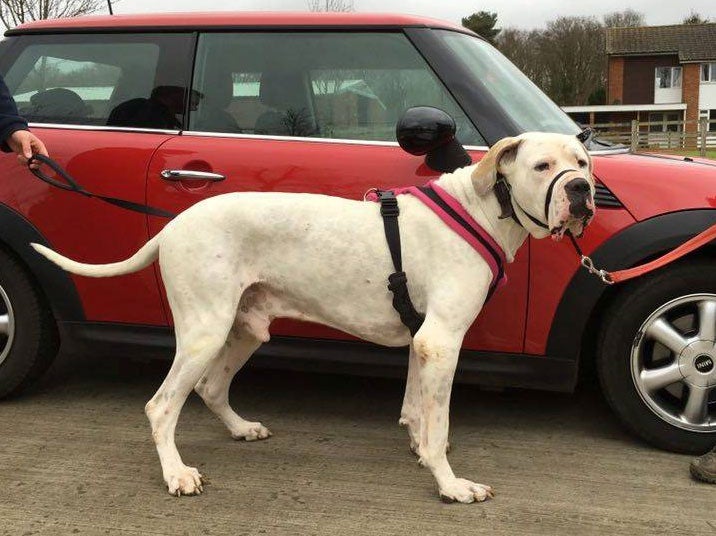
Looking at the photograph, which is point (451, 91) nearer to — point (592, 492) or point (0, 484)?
point (592, 492)

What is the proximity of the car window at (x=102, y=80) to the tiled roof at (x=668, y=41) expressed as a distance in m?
54.1

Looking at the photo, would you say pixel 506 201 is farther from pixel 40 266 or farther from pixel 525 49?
pixel 525 49

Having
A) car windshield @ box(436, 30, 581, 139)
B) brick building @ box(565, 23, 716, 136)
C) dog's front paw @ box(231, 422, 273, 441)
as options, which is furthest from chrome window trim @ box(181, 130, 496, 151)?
brick building @ box(565, 23, 716, 136)

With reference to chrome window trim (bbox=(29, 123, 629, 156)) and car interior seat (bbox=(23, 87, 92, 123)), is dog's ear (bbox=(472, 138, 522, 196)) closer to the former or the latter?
chrome window trim (bbox=(29, 123, 629, 156))

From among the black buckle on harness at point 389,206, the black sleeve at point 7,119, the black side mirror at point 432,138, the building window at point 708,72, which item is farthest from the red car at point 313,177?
the building window at point 708,72

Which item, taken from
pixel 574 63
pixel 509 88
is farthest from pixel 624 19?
pixel 509 88

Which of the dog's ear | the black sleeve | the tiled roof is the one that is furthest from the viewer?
the tiled roof

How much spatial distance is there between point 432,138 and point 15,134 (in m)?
1.92

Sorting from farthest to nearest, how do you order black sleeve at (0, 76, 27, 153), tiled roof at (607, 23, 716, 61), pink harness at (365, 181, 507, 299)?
tiled roof at (607, 23, 716, 61) < black sleeve at (0, 76, 27, 153) < pink harness at (365, 181, 507, 299)

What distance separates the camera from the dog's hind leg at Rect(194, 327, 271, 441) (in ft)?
11.0

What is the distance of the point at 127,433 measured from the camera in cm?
354

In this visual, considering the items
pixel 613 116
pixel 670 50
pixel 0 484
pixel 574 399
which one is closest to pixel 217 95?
pixel 0 484

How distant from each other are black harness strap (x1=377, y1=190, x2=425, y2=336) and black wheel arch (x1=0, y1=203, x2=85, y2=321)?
1.75 m

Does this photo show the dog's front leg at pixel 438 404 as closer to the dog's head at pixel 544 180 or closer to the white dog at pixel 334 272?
the white dog at pixel 334 272
